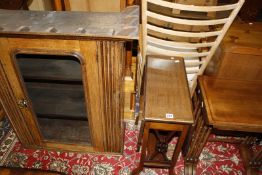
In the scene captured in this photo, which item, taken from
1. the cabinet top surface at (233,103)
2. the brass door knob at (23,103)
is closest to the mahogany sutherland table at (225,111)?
the cabinet top surface at (233,103)

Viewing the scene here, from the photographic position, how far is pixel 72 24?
1200 mm

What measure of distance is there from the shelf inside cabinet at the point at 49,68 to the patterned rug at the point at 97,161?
0.84 m

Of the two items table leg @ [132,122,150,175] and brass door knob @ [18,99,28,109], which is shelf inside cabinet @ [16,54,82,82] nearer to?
brass door knob @ [18,99,28,109]

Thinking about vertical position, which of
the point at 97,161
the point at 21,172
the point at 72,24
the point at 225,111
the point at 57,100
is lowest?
the point at 97,161

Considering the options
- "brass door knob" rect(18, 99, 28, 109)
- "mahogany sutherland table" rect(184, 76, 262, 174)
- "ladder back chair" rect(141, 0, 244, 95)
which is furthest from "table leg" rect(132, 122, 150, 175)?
"brass door knob" rect(18, 99, 28, 109)

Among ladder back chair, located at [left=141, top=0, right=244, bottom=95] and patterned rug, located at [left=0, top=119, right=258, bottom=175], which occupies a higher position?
ladder back chair, located at [left=141, top=0, right=244, bottom=95]

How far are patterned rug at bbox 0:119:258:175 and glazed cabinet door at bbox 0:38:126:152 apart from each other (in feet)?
0.33

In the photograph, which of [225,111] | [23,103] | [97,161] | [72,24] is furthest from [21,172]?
[225,111]

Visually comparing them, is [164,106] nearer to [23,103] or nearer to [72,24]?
[72,24]

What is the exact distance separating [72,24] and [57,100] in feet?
2.65

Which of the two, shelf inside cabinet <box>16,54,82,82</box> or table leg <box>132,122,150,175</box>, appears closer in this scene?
table leg <box>132,122,150,175</box>

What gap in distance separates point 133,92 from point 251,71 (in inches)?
39.7

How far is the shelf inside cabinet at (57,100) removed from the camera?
1.77 m

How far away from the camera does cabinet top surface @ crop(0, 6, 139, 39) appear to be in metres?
1.13
